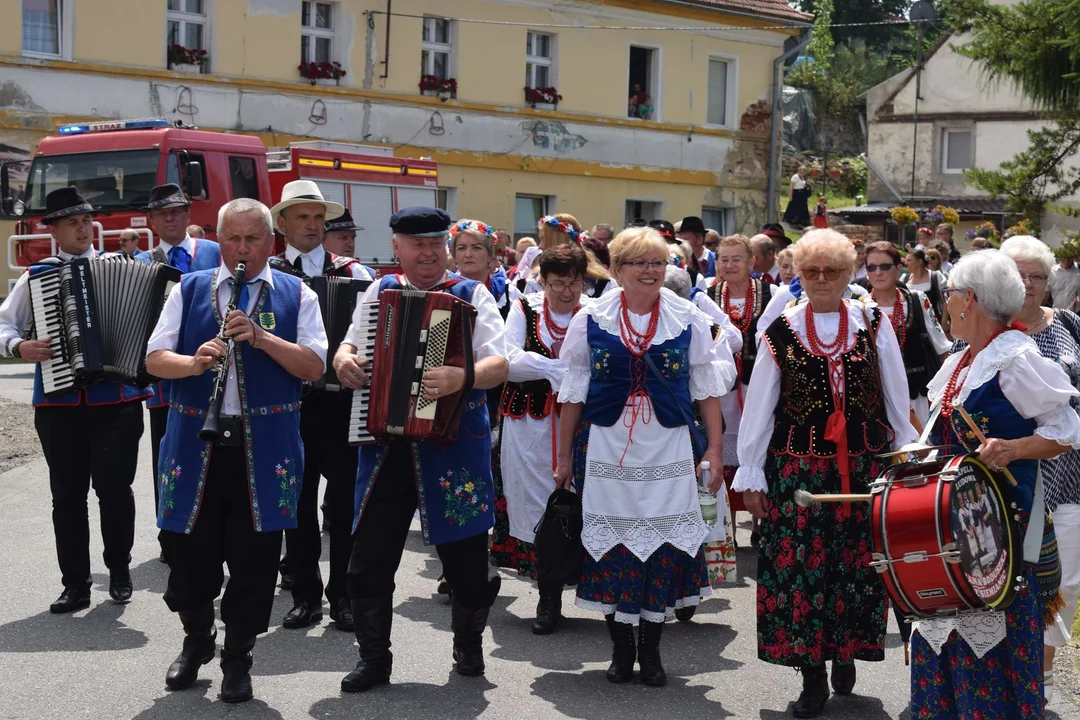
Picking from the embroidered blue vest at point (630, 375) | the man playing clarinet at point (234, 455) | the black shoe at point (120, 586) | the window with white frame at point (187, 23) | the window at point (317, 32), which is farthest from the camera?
the window at point (317, 32)

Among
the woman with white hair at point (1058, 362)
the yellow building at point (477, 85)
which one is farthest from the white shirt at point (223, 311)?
the yellow building at point (477, 85)

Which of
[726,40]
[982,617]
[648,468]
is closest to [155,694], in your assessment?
[648,468]

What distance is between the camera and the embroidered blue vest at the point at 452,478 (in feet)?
19.5

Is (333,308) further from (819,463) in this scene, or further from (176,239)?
(819,463)

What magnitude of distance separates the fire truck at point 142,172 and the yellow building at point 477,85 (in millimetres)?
5243

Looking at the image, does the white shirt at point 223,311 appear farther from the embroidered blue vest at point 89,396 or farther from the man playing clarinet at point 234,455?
the embroidered blue vest at point 89,396

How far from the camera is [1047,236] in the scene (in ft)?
114

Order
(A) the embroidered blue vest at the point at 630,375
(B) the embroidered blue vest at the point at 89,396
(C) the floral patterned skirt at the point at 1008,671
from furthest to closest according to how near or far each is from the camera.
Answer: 1. (B) the embroidered blue vest at the point at 89,396
2. (A) the embroidered blue vest at the point at 630,375
3. (C) the floral patterned skirt at the point at 1008,671

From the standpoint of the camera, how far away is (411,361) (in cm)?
567

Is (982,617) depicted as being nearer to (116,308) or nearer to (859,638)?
(859,638)

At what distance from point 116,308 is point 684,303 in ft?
9.11

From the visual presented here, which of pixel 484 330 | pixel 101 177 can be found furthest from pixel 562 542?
pixel 101 177

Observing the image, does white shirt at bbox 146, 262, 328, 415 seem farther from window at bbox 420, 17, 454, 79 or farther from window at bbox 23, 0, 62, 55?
window at bbox 420, 17, 454, 79

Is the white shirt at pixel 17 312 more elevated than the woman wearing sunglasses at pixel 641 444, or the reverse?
the white shirt at pixel 17 312
